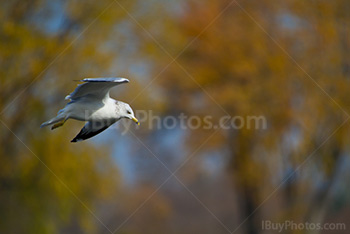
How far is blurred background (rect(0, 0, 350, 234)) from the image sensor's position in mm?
13500

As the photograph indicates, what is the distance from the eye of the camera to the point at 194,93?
1752 centimetres

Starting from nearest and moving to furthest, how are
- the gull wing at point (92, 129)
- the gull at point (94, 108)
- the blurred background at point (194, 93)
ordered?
1. the gull at point (94, 108)
2. the gull wing at point (92, 129)
3. the blurred background at point (194, 93)

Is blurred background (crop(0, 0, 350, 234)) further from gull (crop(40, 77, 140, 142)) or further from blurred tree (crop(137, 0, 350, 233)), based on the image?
gull (crop(40, 77, 140, 142))

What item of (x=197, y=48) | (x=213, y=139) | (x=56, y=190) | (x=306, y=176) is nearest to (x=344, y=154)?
(x=306, y=176)

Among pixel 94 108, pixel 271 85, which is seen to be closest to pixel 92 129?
pixel 94 108

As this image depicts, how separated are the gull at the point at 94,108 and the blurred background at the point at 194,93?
256 inches

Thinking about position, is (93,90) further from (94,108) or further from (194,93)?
(194,93)

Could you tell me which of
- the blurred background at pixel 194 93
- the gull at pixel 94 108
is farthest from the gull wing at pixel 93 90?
the blurred background at pixel 194 93

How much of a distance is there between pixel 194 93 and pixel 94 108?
10.9 meters

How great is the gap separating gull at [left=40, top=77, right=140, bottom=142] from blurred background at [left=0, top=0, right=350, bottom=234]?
6.51 metres

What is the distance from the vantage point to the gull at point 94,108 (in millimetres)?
6590

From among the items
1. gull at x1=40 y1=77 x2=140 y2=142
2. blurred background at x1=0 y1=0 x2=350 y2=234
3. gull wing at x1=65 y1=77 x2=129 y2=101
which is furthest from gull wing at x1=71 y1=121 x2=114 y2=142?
blurred background at x1=0 y1=0 x2=350 y2=234

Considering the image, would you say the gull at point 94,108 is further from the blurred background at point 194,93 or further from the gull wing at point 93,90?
the blurred background at point 194,93

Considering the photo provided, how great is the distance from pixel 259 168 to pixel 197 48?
360cm
